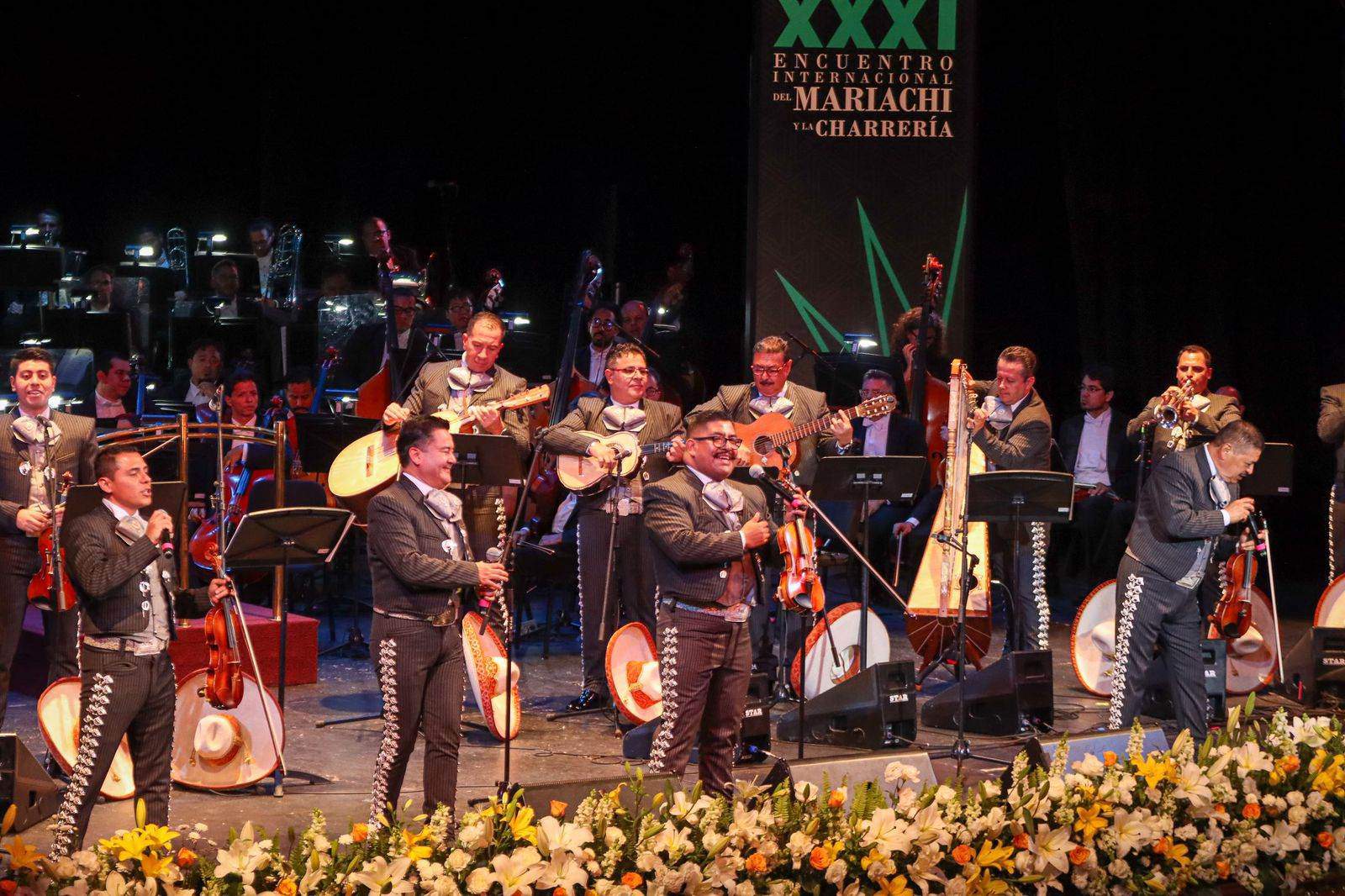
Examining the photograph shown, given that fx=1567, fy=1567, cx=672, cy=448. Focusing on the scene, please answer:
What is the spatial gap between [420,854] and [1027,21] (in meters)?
12.0

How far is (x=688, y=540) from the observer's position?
19.7ft

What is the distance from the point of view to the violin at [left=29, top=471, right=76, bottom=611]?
6.99m

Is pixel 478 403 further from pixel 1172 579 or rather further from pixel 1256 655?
pixel 1256 655

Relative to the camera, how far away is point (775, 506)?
26.1ft

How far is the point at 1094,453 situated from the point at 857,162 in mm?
2689

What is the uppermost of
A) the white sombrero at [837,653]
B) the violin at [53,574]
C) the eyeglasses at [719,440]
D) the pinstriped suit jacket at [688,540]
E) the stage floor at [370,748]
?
the eyeglasses at [719,440]

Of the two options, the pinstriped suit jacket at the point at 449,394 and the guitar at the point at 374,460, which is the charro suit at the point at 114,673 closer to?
the guitar at the point at 374,460

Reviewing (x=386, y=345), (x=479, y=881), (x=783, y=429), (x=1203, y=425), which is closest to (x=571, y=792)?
(x=479, y=881)

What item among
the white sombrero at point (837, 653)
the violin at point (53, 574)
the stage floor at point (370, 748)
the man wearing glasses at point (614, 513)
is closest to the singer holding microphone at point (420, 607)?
the stage floor at point (370, 748)

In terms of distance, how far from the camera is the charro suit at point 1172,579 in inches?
285

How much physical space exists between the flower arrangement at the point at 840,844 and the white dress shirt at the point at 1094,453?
6.62 meters

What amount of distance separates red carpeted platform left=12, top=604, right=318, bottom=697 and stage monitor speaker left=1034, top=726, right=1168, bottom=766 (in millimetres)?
4653

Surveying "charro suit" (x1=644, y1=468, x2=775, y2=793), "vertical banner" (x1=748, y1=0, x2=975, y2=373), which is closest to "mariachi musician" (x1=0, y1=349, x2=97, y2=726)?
"charro suit" (x1=644, y1=468, x2=775, y2=793)

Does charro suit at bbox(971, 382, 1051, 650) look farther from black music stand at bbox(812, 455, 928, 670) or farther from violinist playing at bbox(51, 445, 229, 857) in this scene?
violinist playing at bbox(51, 445, 229, 857)
